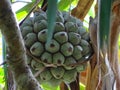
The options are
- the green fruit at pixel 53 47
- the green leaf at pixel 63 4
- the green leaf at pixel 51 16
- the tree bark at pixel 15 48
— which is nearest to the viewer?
the green leaf at pixel 51 16

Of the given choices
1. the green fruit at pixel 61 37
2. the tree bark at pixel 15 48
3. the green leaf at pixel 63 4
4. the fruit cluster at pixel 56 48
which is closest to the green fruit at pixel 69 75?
the fruit cluster at pixel 56 48

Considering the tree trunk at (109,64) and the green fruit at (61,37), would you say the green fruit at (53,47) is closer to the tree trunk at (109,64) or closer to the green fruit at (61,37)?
the green fruit at (61,37)

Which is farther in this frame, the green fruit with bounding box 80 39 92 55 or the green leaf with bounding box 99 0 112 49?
the green fruit with bounding box 80 39 92 55

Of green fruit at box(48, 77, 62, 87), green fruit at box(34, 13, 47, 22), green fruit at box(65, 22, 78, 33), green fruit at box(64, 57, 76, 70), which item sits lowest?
green fruit at box(48, 77, 62, 87)

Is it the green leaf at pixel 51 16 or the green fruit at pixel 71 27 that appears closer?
the green leaf at pixel 51 16

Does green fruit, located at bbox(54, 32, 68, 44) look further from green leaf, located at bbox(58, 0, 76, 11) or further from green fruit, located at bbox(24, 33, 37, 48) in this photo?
green leaf, located at bbox(58, 0, 76, 11)

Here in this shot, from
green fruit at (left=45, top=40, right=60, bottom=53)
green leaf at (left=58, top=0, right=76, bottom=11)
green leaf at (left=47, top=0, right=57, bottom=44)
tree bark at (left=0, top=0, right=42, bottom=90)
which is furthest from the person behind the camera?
green leaf at (left=58, top=0, right=76, bottom=11)

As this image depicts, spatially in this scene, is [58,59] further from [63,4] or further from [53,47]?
[63,4]

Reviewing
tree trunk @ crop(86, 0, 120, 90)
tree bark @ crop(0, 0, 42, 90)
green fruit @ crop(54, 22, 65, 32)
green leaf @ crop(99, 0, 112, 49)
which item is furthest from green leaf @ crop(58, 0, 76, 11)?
green leaf @ crop(99, 0, 112, 49)
